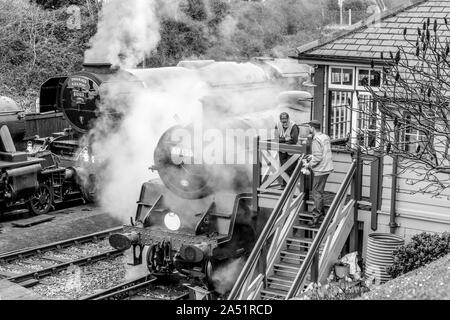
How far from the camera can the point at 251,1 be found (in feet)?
94.9

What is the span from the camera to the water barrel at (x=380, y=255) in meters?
10.1

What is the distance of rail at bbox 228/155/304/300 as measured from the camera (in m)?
10.0

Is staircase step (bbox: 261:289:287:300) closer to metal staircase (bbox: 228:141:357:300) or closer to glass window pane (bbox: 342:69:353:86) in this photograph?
metal staircase (bbox: 228:141:357:300)

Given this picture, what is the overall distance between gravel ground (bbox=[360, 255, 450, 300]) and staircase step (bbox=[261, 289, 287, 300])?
77.2 inches

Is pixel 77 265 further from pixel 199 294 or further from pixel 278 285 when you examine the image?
pixel 278 285

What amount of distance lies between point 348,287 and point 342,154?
2.17 meters

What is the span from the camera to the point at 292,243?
10805mm

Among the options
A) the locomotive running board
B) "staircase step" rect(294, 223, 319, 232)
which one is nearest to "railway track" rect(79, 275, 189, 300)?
the locomotive running board

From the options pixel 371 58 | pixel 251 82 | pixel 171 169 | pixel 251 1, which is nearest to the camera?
pixel 371 58

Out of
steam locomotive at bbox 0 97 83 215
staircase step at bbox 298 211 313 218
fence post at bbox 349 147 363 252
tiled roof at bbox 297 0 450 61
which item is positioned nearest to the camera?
fence post at bbox 349 147 363 252

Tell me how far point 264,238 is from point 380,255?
5.39ft

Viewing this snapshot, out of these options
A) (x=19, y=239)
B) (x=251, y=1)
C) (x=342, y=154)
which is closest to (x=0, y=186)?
(x=19, y=239)

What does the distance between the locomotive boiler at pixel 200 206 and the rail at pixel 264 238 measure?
0.93 meters

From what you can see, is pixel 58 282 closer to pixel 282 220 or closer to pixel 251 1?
pixel 282 220
